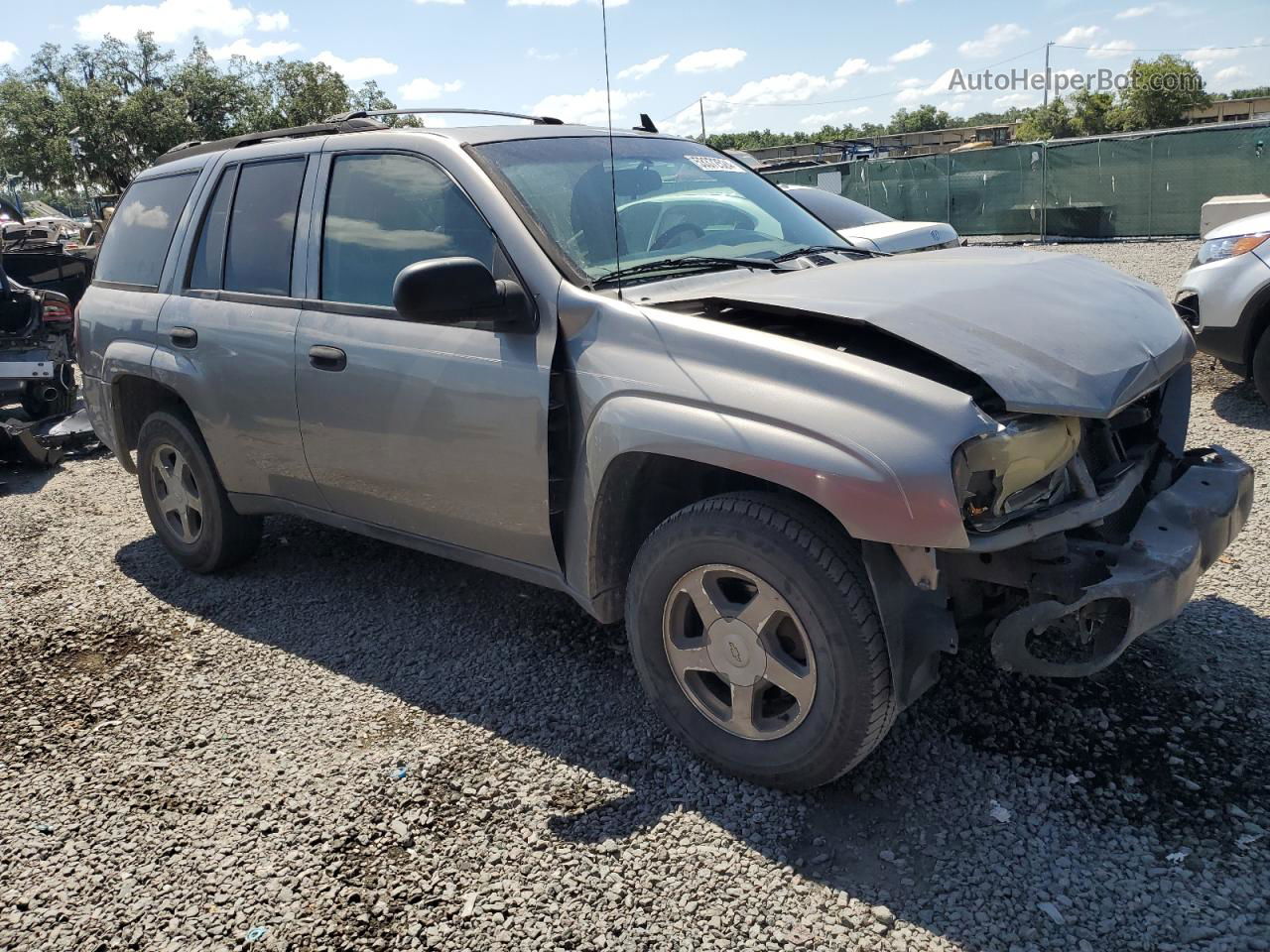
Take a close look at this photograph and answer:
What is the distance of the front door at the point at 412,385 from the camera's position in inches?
126

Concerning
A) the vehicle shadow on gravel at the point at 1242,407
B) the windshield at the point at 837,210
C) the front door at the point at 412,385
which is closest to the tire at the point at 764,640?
the front door at the point at 412,385

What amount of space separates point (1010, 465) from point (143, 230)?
4.35m

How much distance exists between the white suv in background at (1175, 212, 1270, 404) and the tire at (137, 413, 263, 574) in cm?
551

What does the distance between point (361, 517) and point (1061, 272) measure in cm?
276

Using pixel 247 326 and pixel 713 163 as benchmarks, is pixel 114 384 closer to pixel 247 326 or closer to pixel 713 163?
pixel 247 326

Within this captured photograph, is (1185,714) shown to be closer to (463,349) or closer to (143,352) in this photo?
(463,349)

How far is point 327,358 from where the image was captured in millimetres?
3699

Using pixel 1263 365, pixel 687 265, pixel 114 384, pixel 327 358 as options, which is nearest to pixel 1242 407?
pixel 1263 365

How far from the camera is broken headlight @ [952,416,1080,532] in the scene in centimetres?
240

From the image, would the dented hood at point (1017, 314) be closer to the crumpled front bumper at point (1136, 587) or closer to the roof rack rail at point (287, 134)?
the crumpled front bumper at point (1136, 587)

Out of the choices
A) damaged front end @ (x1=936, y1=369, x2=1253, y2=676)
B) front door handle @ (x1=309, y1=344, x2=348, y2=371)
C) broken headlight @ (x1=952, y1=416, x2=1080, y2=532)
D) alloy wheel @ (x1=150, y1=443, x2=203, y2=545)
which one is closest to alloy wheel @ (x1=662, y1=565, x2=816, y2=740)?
damaged front end @ (x1=936, y1=369, x2=1253, y2=676)

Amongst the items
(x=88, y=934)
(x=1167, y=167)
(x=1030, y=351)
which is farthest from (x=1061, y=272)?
(x=1167, y=167)

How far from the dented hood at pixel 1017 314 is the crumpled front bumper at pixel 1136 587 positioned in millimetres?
398

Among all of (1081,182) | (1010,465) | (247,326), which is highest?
(1081,182)
